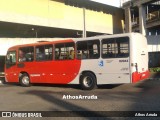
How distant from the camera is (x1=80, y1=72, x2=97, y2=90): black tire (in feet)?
56.0

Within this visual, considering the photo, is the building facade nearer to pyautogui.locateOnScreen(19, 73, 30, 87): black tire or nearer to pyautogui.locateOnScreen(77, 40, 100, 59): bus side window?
pyautogui.locateOnScreen(19, 73, 30, 87): black tire

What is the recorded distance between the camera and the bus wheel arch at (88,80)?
17.1 metres

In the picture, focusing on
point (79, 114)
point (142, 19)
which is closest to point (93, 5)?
point (142, 19)

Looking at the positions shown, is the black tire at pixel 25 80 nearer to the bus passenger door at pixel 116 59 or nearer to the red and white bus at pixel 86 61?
the red and white bus at pixel 86 61

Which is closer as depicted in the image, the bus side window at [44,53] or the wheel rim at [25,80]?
the bus side window at [44,53]

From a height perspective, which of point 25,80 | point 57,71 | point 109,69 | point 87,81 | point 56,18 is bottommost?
point 25,80

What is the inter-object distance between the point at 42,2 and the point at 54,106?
985 inches

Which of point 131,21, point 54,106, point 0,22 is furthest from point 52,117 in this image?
point 131,21

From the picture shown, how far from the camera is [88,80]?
17.3 meters

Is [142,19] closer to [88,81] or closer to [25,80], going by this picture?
[25,80]

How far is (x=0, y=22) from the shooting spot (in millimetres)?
32406

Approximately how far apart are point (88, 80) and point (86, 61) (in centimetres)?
102

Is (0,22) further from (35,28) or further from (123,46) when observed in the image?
(123,46)

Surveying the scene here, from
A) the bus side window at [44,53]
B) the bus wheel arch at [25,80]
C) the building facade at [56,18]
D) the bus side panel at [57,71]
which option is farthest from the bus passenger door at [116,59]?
the building facade at [56,18]
